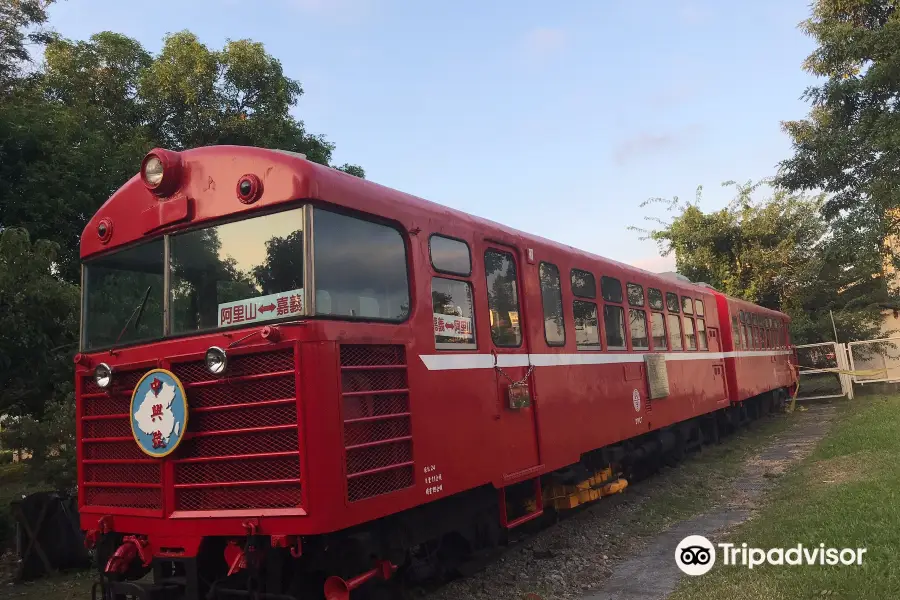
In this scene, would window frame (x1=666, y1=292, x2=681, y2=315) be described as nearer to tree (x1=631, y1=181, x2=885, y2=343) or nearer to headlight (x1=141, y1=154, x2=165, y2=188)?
headlight (x1=141, y1=154, x2=165, y2=188)

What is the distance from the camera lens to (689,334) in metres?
11.0

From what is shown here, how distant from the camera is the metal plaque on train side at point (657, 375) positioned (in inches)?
340

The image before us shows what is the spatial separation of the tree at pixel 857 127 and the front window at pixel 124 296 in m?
16.6

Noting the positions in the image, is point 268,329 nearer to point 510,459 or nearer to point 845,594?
point 510,459

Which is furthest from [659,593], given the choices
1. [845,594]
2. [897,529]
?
[897,529]

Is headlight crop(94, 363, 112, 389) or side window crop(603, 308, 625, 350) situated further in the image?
side window crop(603, 308, 625, 350)

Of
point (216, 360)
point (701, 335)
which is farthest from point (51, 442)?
point (701, 335)

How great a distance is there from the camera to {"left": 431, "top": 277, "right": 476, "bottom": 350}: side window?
15.9 ft

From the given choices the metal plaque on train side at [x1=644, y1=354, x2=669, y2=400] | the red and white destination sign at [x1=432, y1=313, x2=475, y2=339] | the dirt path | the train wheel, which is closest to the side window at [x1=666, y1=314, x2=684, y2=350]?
the metal plaque on train side at [x1=644, y1=354, x2=669, y2=400]

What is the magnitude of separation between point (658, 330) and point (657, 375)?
827mm

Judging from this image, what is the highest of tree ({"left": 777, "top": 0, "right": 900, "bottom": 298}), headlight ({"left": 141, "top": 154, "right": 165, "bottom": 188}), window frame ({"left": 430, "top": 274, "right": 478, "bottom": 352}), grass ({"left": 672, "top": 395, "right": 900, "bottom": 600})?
tree ({"left": 777, "top": 0, "right": 900, "bottom": 298})

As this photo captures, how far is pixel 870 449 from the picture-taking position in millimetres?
9609

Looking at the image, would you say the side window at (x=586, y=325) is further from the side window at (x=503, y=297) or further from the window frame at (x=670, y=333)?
the window frame at (x=670, y=333)

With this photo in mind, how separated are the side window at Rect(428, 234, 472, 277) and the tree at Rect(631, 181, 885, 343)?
1964 cm
